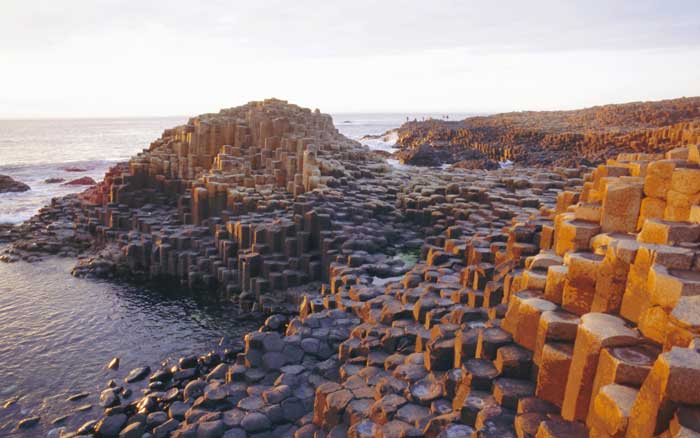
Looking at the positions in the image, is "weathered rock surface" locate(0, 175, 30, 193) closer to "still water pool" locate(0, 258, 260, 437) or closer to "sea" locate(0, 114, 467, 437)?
"sea" locate(0, 114, 467, 437)

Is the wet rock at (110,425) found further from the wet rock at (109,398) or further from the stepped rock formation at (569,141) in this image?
the stepped rock formation at (569,141)

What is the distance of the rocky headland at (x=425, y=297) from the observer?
3947 mm

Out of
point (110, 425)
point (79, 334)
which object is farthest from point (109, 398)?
point (79, 334)

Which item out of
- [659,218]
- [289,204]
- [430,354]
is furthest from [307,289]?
[659,218]

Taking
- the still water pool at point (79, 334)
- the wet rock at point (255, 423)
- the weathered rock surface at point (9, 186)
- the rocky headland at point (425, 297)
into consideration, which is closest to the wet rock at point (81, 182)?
the weathered rock surface at point (9, 186)

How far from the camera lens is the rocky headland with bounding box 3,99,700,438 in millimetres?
3947

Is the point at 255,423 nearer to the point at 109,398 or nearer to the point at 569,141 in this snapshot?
the point at 109,398

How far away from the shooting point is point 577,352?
4117 mm

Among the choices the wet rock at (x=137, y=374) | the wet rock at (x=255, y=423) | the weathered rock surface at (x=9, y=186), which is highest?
the wet rock at (x=255, y=423)

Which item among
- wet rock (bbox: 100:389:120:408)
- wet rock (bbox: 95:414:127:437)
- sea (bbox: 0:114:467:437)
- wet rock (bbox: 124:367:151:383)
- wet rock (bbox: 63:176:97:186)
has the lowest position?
wet rock (bbox: 63:176:97:186)

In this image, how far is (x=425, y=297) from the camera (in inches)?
314

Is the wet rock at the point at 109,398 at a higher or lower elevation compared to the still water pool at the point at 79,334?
higher

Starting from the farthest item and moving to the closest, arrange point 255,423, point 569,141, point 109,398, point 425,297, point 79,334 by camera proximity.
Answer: point 569,141 < point 79,334 < point 109,398 < point 425,297 < point 255,423

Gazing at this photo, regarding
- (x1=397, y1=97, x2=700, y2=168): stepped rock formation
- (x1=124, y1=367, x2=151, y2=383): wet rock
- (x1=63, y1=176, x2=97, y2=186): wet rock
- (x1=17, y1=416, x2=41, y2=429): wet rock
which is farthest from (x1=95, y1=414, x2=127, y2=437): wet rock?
(x1=63, y1=176, x2=97, y2=186): wet rock
